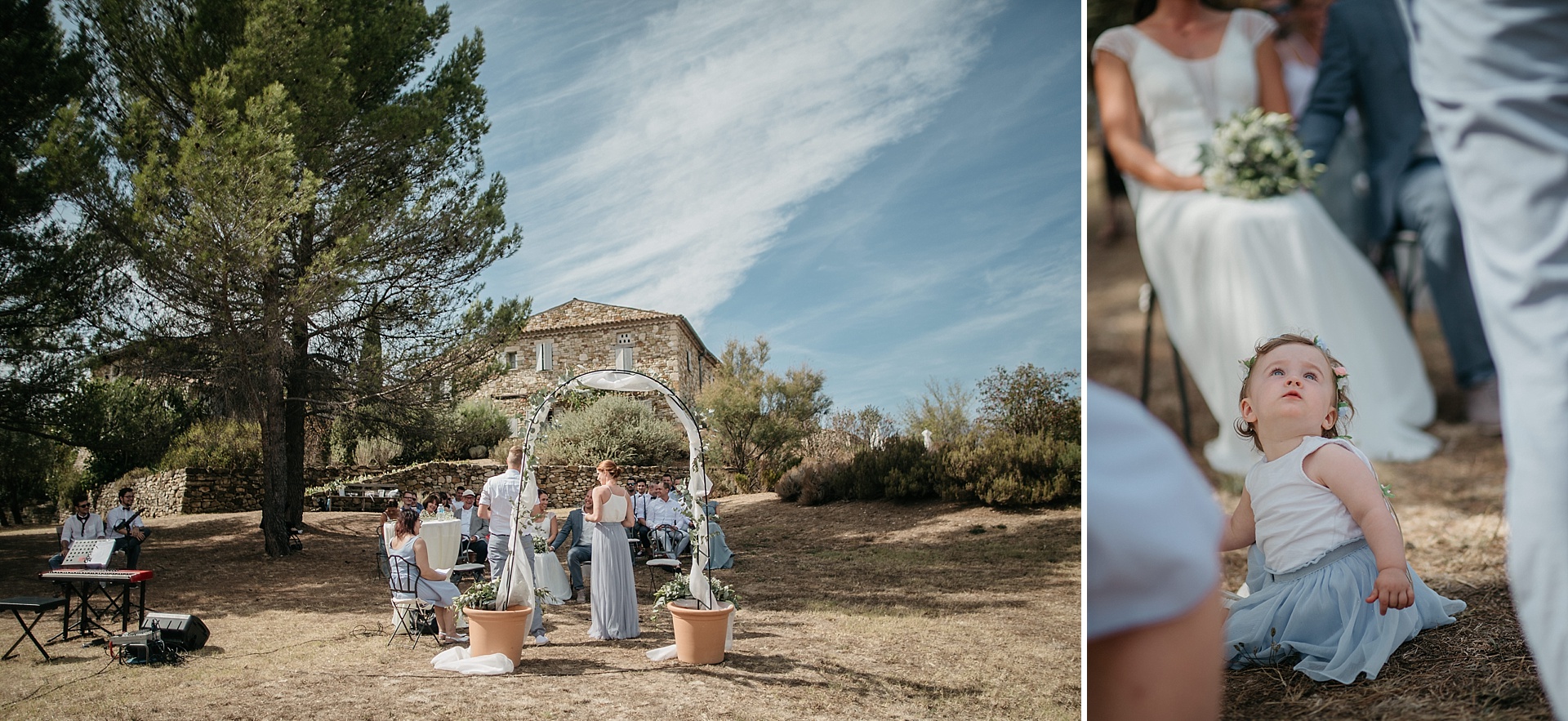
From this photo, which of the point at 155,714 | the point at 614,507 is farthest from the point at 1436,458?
the point at 155,714

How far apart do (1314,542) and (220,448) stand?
49.1 feet

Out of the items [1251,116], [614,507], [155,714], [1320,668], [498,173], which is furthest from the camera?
[498,173]

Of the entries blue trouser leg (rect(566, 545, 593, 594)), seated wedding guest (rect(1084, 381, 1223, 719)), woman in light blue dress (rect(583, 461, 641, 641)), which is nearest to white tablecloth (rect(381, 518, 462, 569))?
blue trouser leg (rect(566, 545, 593, 594))

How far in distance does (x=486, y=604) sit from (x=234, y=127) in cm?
614

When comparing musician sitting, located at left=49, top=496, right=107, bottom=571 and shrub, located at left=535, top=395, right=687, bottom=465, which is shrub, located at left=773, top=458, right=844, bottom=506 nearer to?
shrub, located at left=535, top=395, right=687, bottom=465

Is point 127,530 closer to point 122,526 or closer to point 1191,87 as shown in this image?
point 122,526

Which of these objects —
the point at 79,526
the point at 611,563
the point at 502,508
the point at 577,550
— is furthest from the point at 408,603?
the point at 79,526

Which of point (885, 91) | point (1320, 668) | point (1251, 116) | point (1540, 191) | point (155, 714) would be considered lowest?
point (155, 714)

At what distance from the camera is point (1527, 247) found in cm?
175

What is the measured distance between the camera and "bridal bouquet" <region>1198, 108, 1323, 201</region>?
2465mm

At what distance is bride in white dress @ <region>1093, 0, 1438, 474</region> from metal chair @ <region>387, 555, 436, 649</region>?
15.8 feet

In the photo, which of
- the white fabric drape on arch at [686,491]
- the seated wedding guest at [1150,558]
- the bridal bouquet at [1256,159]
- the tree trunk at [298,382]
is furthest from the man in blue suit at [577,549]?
the seated wedding guest at [1150,558]

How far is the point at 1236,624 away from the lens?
224 cm

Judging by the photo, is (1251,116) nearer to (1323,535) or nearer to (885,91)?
(1323,535)
